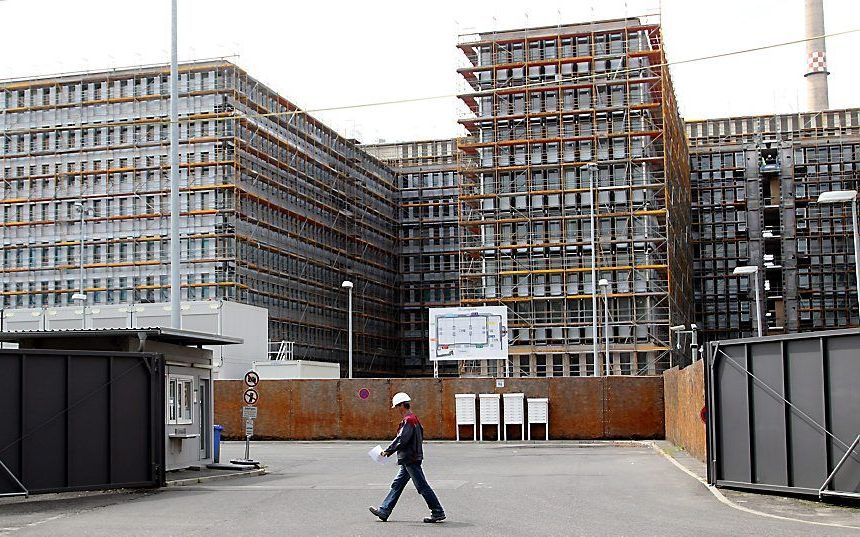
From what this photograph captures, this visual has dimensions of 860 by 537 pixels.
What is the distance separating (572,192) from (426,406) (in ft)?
100.0

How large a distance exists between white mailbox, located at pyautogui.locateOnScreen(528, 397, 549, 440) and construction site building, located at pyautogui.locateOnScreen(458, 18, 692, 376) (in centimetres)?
2451

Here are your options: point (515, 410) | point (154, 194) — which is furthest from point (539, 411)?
point (154, 194)

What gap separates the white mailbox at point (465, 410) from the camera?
42.6 m

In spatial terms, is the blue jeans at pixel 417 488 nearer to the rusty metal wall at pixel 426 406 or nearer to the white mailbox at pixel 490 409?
the rusty metal wall at pixel 426 406

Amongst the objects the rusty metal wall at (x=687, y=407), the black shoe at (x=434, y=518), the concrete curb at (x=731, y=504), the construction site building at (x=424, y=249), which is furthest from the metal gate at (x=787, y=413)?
the construction site building at (x=424, y=249)

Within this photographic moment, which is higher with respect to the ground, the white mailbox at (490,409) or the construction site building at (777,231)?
the construction site building at (777,231)

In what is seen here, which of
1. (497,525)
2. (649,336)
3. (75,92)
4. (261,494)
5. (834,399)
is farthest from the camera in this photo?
(75,92)

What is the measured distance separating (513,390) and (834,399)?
27100mm

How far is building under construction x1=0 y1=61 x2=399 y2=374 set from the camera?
7281 cm

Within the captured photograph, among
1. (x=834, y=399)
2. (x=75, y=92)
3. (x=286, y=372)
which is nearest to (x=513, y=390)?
(x=286, y=372)

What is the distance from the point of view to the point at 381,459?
1527 centimetres

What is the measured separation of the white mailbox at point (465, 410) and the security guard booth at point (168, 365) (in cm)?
1677

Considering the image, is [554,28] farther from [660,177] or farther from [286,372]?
[286,372]

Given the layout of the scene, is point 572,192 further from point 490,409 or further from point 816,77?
point 816,77
